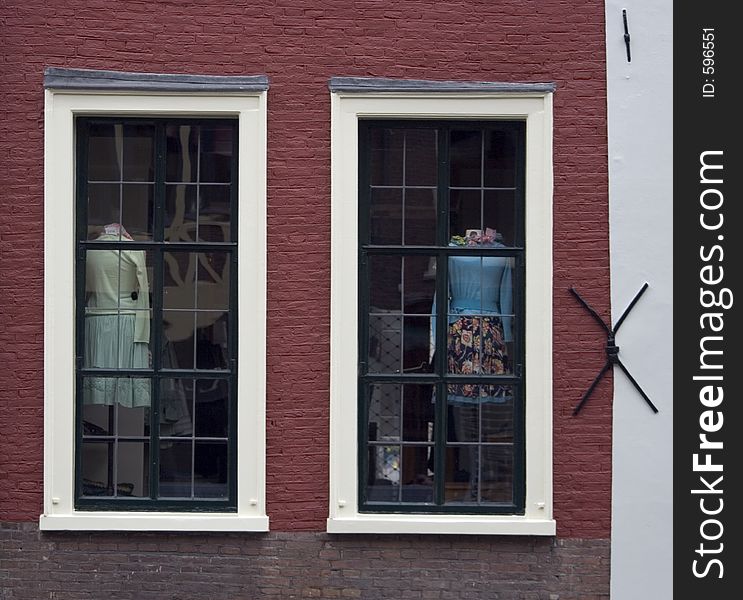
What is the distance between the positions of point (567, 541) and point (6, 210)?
4529 mm

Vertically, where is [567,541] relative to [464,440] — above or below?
below

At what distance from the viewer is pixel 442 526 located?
808 centimetres

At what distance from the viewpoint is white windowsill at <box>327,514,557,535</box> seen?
26.5 feet

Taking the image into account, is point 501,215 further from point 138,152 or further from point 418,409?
point 138,152

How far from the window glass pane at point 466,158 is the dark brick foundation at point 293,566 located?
2501mm

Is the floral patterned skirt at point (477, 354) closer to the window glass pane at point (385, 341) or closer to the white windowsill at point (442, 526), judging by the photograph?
the window glass pane at point (385, 341)

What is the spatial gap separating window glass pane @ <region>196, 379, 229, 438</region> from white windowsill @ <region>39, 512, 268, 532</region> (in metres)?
0.58

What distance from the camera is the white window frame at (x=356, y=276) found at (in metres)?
8.10

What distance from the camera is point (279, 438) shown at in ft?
26.7

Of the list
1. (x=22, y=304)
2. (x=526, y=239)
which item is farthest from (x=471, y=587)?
(x=22, y=304)

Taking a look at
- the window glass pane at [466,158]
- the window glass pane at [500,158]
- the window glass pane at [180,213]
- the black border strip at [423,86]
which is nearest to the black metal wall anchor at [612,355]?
the window glass pane at [500,158]

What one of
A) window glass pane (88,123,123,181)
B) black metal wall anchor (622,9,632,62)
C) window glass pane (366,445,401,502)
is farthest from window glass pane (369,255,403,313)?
black metal wall anchor (622,9,632,62)

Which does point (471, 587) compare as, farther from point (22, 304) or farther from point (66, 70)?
point (66, 70)

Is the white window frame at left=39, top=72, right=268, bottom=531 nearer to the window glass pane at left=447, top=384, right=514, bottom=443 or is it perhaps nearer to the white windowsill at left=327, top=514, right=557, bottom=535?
the white windowsill at left=327, top=514, right=557, bottom=535
